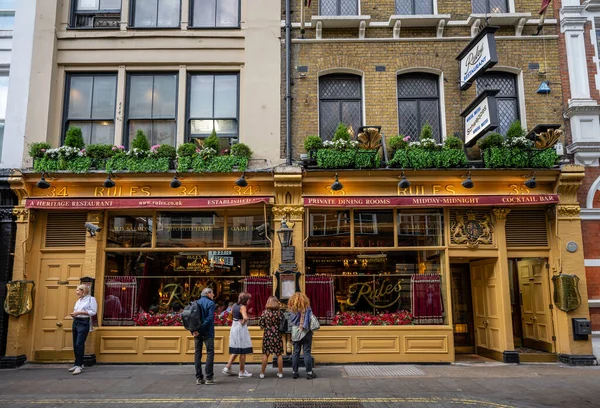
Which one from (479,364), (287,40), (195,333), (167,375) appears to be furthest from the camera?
(287,40)

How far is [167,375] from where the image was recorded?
10156mm

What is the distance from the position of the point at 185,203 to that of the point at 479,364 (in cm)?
777

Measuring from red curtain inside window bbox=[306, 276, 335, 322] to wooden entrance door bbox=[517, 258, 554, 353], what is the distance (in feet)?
17.2

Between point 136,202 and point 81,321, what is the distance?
2.88 meters

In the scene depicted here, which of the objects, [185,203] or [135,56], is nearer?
[185,203]

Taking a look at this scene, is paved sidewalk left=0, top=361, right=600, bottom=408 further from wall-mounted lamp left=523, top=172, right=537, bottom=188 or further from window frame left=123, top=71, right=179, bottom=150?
window frame left=123, top=71, right=179, bottom=150

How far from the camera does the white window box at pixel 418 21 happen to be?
1254 cm

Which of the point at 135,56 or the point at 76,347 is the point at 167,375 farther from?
the point at 135,56

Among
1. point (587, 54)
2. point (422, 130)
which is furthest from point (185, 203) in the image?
point (587, 54)

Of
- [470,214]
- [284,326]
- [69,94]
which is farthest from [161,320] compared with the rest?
[470,214]

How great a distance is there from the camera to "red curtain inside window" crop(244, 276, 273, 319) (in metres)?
11.9

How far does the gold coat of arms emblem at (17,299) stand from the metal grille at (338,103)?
8037mm

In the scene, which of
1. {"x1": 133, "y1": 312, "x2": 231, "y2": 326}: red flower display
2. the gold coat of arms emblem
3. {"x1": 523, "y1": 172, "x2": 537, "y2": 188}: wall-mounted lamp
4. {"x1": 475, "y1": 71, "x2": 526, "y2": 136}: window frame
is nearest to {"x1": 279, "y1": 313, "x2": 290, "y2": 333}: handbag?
{"x1": 133, "y1": 312, "x2": 231, "y2": 326}: red flower display

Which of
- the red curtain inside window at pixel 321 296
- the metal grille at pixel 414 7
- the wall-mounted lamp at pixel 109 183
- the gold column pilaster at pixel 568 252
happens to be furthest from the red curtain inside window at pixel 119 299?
the gold column pilaster at pixel 568 252
